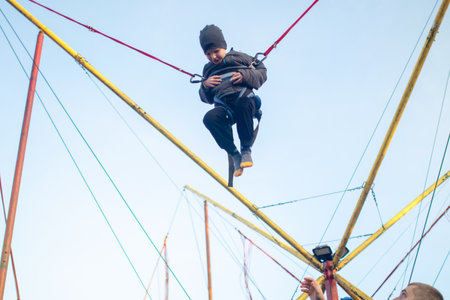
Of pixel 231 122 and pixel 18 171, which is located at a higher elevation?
pixel 231 122

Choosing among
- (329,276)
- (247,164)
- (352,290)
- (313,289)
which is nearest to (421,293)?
(313,289)

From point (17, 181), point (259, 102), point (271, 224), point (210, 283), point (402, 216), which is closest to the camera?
point (17, 181)

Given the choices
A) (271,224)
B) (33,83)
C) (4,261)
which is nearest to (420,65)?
(271,224)

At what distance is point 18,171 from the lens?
5715 mm

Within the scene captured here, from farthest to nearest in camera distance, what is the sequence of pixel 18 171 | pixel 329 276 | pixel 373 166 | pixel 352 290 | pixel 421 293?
pixel 352 290 → pixel 329 276 → pixel 373 166 → pixel 18 171 → pixel 421 293

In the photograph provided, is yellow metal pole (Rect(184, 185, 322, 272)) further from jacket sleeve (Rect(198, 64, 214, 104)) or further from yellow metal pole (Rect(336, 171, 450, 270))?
jacket sleeve (Rect(198, 64, 214, 104))

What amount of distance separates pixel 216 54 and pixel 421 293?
3.67 m

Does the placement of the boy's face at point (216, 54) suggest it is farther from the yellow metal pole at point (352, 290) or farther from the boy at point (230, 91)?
the yellow metal pole at point (352, 290)

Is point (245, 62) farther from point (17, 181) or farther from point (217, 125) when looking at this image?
point (17, 181)

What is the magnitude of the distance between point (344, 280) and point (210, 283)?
164 inches

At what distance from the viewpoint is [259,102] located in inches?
240

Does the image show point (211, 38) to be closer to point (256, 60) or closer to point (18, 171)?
point (256, 60)

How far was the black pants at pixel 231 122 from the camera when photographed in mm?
5898

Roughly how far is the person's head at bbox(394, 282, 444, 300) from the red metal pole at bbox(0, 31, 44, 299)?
3.68 m
